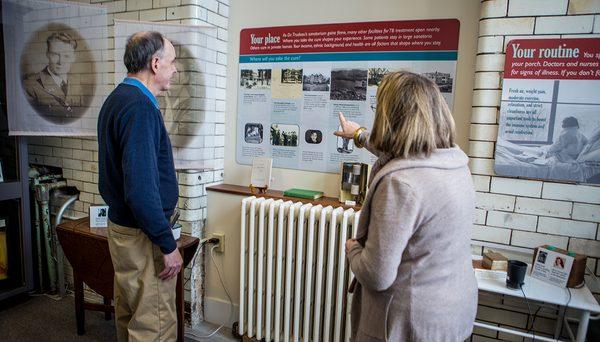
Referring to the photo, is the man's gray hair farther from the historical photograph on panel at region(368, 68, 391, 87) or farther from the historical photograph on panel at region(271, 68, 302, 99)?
the historical photograph on panel at region(368, 68, 391, 87)

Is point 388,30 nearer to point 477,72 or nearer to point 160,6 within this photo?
point 477,72

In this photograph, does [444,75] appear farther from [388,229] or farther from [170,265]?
[170,265]

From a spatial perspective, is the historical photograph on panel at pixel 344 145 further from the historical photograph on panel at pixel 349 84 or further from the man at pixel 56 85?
the man at pixel 56 85

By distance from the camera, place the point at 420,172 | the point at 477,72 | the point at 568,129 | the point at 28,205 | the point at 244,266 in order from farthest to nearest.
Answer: the point at 28,205 < the point at 244,266 < the point at 477,72 < the point at 568,129 < the point at 420,172

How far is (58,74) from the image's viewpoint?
8.70 feet

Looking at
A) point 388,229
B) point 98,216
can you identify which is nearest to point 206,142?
point 98,216

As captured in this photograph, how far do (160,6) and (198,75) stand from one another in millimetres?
547

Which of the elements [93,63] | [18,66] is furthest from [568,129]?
[18,66]

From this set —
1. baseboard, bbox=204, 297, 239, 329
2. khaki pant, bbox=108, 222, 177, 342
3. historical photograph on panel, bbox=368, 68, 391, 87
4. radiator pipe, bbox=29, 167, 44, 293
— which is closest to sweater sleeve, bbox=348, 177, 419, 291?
khaki pant, bbox=108, 222, 177, 342

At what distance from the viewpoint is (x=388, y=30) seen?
7.51 ft

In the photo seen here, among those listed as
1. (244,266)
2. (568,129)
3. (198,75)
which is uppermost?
(198,75)

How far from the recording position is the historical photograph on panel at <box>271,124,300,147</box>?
8.44 feet

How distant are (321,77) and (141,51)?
3.80ft

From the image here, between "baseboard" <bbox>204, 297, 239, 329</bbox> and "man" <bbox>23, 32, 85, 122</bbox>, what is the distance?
1.62 meters
